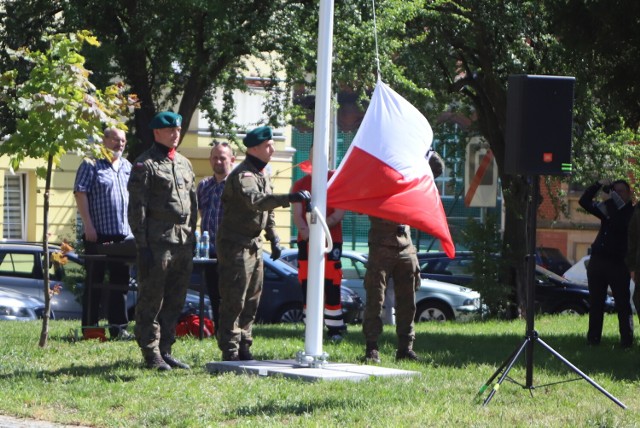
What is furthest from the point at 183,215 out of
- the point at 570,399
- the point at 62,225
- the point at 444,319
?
the point at 62,225

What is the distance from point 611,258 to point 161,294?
681 cm

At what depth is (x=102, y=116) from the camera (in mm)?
11617

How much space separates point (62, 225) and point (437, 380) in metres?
26.0

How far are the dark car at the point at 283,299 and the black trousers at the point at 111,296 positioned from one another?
7407 mm

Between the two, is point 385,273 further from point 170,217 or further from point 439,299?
point 439,299

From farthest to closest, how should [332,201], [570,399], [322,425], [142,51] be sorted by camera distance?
[142,51] < [332,201] < [570,399] < [322,425]

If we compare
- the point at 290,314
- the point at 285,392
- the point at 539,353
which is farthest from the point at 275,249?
the point at 290,314

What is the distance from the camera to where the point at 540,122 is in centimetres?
941

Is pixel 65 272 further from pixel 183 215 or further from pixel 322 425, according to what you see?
pixel 322 425

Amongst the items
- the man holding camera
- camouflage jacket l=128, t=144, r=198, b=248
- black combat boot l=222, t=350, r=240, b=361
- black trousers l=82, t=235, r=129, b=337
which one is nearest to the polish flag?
camouflage jacket l=128, t=144, r=198, b=248

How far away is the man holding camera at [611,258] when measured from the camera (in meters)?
14.9

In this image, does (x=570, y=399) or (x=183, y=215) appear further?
(x=183, y=215)

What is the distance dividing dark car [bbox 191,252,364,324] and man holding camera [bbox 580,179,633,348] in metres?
5.94

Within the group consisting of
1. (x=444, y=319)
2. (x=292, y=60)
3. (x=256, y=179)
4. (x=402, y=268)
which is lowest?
(x=444, y=319)
